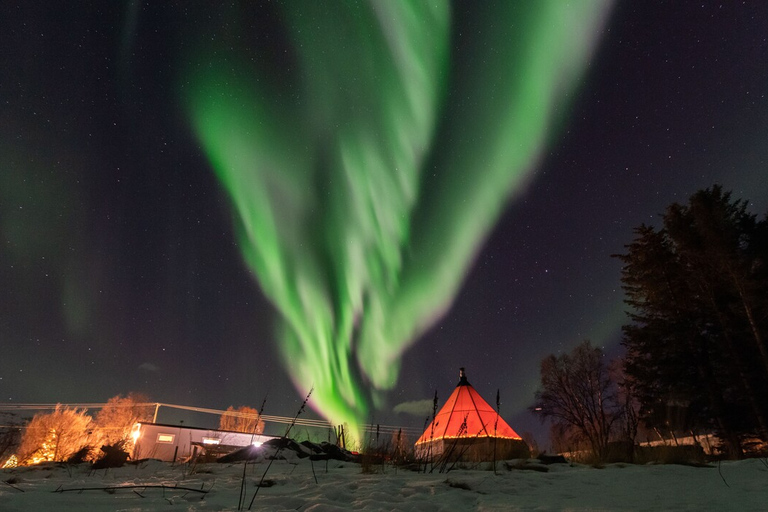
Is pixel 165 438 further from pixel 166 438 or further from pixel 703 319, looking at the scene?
pixel 703 319

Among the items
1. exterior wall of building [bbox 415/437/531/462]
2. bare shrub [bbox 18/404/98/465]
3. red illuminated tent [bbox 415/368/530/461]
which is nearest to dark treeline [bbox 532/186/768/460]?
red illuminated tent [bbox 415/368/530/461]

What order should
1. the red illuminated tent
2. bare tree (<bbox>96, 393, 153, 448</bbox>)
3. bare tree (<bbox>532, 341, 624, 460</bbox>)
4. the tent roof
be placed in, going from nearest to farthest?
1. the red illuminated tent
2. the tent roof
3. bare tree (<bbox>532, 341, 624, 460</bbox>)
4. bare tree (<bbox>96, 393, 153, 448</bbox>)

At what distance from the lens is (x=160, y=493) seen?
338 centimetres

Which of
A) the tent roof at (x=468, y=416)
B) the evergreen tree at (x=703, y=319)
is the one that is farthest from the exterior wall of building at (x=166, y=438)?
the evergreen tree at (x=703, y=319)

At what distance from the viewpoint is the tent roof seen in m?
15.4

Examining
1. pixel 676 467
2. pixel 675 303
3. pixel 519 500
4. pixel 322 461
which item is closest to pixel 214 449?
pixel 322 461

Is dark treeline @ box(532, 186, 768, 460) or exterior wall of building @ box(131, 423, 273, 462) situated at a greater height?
dark treeline @ box(532, 186, 768, 460)

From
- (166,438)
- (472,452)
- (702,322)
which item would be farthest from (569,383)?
(166,438)

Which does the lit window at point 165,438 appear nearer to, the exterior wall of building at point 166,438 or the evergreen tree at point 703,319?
the exterior wall of building at point 166,438

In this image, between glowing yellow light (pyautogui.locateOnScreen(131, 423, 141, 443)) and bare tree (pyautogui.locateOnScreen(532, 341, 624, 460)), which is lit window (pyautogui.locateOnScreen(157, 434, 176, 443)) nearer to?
glowing yellow light (pyautogui.locateOnScreen(131, 423, 141, 443))

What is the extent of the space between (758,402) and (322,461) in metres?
16.4

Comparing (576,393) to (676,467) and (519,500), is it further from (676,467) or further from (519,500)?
(519,500)

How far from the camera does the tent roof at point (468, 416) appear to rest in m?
15.4

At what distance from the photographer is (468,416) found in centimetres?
1639
